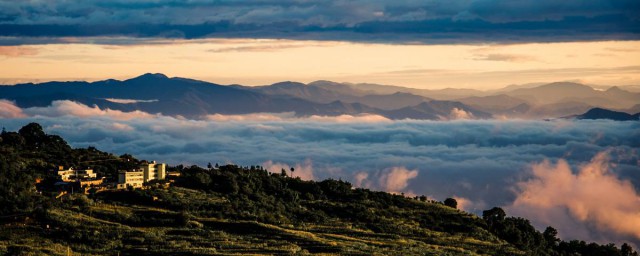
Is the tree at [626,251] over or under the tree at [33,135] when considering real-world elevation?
under

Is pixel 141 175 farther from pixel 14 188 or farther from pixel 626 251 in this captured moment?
pixel 626 251

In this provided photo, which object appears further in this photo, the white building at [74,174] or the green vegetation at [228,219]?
the white building at [74,174]

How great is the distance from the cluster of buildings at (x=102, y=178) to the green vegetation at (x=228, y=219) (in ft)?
8.22

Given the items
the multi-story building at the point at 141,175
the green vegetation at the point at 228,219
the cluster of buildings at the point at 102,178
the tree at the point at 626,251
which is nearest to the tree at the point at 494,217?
the green vegetation at the point at 228,219

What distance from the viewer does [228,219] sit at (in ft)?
411

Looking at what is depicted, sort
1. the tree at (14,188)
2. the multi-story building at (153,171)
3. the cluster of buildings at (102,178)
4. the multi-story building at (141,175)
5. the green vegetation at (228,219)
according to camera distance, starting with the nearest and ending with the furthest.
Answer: the green vegetation at (228,219) < the tree at (14,188) < the cluster of buildings at (102,178) < the multi-story building at (141,175) < the multi-story building at (153,171)

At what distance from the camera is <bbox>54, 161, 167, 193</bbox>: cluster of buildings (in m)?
135

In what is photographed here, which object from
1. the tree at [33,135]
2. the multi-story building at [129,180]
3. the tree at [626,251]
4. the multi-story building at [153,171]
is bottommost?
the tree at [626,251]

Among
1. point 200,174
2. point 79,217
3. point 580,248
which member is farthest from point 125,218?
point 580,248

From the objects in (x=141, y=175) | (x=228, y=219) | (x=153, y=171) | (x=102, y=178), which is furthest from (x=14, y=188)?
(x=153, y=171)

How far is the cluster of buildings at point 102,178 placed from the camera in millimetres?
134988

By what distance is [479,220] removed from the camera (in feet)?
523

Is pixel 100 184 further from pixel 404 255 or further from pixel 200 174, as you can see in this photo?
pixel 404 255

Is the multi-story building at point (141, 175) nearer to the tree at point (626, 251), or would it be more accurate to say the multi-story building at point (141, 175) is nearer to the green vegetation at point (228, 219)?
the green vegetation at point (228, 219)
